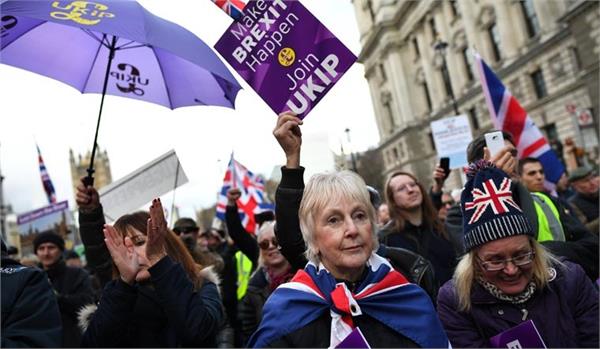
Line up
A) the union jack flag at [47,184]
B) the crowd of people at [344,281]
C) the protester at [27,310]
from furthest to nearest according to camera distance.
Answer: the union jack flag at [47,184]
the crowd of people at [344,281]
the protester at [27,310]

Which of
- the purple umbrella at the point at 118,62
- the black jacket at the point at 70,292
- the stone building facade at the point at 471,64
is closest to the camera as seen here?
the purple umbrella at the point at 118,62

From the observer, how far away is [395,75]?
167ft

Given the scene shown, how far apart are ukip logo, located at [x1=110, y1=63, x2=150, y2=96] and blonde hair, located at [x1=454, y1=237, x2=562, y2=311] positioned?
2.35m

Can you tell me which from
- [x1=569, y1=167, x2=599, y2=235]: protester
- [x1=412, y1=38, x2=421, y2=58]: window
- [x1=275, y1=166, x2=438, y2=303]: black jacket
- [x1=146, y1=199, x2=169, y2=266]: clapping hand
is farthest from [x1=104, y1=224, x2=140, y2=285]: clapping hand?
[x1=412, y1=38, x2=421, y2=58]: window

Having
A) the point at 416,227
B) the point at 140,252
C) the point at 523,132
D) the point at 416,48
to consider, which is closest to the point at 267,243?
the point at 416,227

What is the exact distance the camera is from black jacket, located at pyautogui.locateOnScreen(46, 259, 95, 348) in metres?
4.95

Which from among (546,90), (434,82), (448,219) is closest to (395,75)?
(434,82)

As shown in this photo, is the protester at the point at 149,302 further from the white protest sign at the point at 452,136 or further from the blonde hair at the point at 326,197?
the white protest sign at the point at 452,136

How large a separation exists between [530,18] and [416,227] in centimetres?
3208

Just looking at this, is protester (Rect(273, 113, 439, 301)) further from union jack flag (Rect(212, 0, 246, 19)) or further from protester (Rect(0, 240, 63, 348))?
protester (Rect(0, 240, 63, 348))

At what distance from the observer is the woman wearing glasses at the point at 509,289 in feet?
7.55

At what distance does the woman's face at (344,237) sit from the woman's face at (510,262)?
2.23ft

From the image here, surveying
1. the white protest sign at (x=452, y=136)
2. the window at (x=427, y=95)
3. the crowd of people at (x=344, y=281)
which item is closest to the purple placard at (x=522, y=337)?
the crowd of people at (x=344, y=281)

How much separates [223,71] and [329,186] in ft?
4.08
